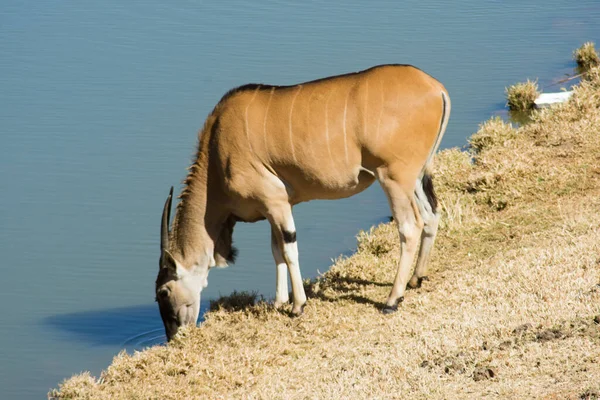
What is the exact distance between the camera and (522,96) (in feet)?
51.9

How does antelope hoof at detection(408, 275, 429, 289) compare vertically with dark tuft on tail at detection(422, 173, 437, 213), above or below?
below

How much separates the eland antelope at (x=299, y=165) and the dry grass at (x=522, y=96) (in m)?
7.53

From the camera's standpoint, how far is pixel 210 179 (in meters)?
8.91

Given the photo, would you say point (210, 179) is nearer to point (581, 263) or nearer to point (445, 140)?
point (581, 263)

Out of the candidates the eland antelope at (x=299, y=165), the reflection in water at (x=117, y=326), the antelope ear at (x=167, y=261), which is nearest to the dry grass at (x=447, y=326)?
the eland antelope at (x=299, y=165)

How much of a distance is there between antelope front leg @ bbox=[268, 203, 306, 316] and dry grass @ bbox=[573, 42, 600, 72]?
410 inches

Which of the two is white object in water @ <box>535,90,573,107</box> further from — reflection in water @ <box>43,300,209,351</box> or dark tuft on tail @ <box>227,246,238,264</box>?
dark tuft on tail @ <box>227,246,238,264</box>

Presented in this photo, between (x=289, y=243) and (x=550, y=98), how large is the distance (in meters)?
8.18

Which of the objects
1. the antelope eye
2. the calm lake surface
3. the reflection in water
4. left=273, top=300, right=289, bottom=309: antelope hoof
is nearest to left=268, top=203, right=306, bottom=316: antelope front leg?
left=273, top=300, right=289, bottom=309: antelope hoof

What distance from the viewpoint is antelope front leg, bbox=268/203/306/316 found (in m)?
8.62

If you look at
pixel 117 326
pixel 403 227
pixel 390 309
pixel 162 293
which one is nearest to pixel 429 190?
pixel 403 227

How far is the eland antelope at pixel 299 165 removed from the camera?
8.26m

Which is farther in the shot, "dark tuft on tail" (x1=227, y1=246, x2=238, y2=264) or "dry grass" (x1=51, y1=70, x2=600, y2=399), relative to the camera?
"dark tuft on tail" (x1=227, y1=246, x2=238, y2=264)

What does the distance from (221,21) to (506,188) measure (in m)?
11.1
